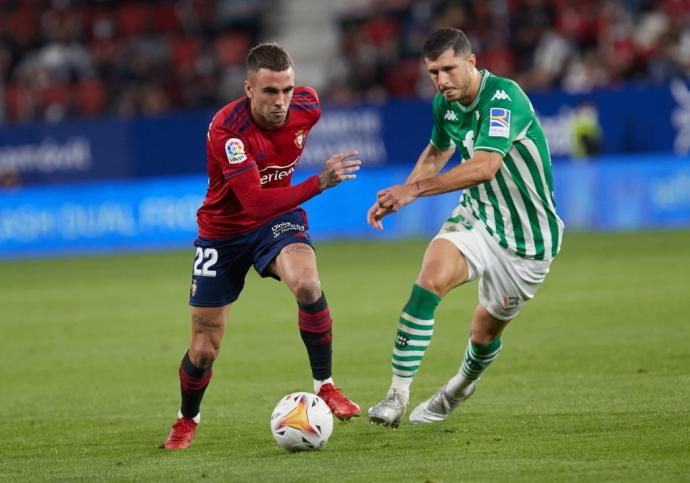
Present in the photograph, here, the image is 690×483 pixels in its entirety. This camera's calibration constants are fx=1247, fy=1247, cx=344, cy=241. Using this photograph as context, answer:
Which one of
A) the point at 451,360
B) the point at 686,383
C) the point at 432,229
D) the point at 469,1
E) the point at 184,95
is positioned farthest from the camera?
the point at 184,95

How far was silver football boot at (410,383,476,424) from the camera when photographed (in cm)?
757

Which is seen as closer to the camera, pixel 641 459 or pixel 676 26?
pixel 641 459

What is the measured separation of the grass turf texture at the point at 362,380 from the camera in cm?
634

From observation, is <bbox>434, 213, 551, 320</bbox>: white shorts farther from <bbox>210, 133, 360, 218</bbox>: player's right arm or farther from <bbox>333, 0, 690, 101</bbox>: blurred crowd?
<bbox>333, 0, 690, 101</bbox>: blurred crowd

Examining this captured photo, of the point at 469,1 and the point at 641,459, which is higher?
the point at 469,1

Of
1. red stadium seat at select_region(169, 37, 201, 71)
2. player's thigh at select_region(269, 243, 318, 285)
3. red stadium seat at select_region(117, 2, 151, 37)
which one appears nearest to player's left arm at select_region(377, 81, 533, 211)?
player's thigh at select_region(269, 243, 318, 285)

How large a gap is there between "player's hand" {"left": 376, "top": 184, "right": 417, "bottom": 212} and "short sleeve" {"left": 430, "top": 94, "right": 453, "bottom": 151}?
96 cm

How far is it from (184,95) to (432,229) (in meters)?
7.60

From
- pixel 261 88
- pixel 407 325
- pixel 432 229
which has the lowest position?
pixel 432 229

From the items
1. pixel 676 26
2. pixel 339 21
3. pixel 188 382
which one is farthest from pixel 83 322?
pixel 339 21

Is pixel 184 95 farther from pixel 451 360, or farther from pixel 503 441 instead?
pixel 503 441

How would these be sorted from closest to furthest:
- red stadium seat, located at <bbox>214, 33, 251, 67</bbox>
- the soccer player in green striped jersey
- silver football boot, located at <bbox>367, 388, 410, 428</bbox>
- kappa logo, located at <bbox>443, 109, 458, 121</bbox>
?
silver football boot, located at <bbox>367, 388, 410, 428</bbox>
the soccer player in green striped jersey
kappa logo, located at <bbox>443, 109, 458, 121</bbox>
red stadium seat, located at <bbox>214, 33, 251, 67</bbox>

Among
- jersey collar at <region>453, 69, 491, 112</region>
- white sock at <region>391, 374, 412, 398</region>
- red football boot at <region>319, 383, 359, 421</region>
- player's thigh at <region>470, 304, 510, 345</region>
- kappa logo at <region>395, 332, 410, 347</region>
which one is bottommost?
red football boot at <region>319, 383, 359, 421</region>

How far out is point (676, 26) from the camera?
A: 22031 millimetres
